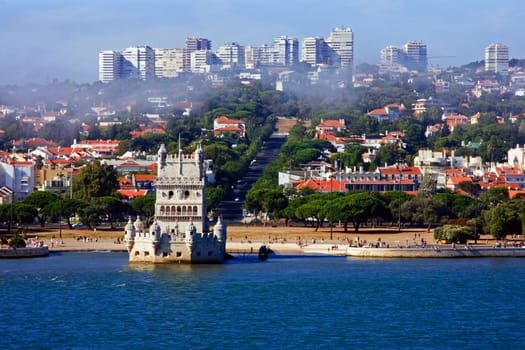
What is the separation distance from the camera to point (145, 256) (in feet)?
255

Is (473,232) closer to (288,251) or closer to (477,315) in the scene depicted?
(288,251)

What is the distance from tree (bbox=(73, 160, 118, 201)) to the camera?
120 metres

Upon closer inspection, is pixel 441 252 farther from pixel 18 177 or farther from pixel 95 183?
pixel 18 177

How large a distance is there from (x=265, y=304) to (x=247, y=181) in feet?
270

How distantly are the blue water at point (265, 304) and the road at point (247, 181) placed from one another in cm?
3573

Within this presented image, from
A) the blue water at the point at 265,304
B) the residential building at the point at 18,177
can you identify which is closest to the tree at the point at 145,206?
the residential building at the point at 18,177

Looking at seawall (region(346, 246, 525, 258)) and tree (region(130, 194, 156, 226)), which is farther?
tree (region(130, 194, 156, 226))

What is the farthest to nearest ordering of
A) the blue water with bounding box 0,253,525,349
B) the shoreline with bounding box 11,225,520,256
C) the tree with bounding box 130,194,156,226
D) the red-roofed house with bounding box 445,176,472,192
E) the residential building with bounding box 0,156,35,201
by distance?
the red-roofed house with bounding box 445,176,472,192 < the residential building with bounding box 0,156,35,201 < the tree with bounding box 130,194,156,226 < the shoreline with bounding box 11,225,520,256 < the blue water with bounding box 0,253,525,349

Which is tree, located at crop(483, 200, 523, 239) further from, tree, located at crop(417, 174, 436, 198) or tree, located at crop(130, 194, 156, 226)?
tree, located at crop(130, 194, 156, 226)

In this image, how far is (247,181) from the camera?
148 m

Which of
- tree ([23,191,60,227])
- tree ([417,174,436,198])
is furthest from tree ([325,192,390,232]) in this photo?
tree ([23,191,60,227])

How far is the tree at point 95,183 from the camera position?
120 meters

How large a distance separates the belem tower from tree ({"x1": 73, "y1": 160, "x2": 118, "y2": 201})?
39844mm

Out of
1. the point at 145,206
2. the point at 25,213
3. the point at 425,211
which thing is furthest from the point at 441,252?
the point at 25,213
